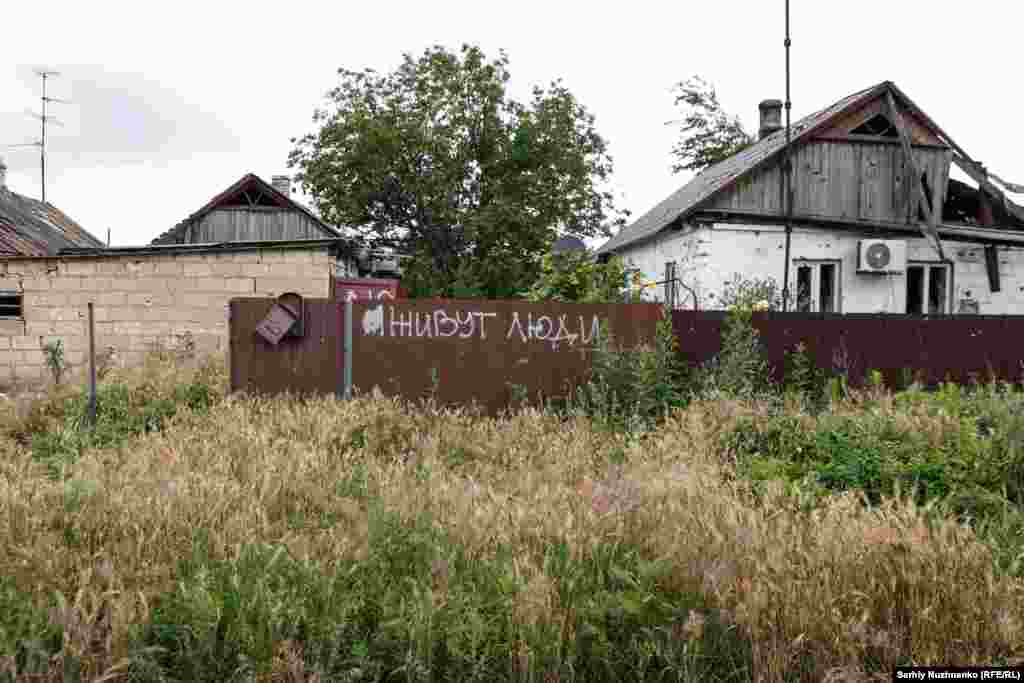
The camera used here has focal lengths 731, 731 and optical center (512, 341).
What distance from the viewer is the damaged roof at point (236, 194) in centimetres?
2628

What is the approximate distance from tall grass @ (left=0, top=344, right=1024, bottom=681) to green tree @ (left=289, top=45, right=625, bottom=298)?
2131cm

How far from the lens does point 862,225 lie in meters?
16.1

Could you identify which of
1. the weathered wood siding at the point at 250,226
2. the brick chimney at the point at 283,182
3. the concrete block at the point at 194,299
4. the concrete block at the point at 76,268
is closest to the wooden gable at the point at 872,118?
the concrete block at the point at 194,299

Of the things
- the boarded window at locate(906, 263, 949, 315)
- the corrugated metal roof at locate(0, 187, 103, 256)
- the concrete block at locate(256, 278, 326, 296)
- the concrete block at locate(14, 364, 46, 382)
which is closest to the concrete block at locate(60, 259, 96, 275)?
the concrete block at locate(14, 364, 46, 382)

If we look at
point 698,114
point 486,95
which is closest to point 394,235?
point 486,95

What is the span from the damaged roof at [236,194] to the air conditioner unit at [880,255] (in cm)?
1733

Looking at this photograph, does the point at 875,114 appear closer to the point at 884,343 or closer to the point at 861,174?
the point at 861,174

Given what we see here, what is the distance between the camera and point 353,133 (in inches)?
1061

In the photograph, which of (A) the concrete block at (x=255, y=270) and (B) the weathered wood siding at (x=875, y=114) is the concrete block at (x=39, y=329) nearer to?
(A) the concrete block at (x=255, y=270)

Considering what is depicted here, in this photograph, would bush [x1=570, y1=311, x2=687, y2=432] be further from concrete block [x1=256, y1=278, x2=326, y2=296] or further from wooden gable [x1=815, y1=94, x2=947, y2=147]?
wooden gable [x1=815, y1=94, x2=947, y2=147]

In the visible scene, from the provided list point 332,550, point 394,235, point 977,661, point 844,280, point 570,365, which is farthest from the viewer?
point 394,235

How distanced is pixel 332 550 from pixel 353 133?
2577cm

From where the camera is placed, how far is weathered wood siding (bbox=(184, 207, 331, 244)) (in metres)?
26.7

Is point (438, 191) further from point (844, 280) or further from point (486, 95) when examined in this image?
point (844, 280)
